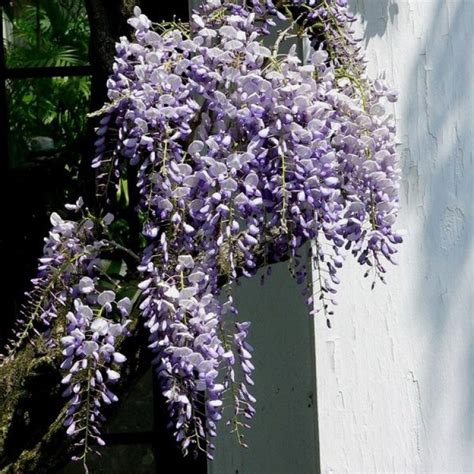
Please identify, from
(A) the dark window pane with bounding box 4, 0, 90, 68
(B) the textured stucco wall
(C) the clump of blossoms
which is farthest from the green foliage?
(C) the clump of blossoms

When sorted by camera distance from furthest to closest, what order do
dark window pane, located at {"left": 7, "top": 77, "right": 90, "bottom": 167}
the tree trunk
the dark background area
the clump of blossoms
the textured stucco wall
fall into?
dark window pane, located at {"left": 7, "top": 77, "right": 90, "bottom": 167}, the dark background area, the textured stucco wall, the tree trunk, the clump of blossoms

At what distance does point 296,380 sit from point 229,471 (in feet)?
0.93

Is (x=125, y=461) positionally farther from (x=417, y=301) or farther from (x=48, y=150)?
(x=417, y=301)

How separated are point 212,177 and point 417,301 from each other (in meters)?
0.94

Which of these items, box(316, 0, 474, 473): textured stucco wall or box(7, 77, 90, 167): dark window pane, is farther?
box(7, 77, 90, 167): dark window pane

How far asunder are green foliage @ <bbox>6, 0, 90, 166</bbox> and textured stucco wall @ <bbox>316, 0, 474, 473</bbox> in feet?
4.04

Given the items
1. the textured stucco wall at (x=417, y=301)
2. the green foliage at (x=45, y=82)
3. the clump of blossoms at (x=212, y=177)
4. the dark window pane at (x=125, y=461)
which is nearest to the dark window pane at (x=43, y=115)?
the green foliage at (x=45, y=82)

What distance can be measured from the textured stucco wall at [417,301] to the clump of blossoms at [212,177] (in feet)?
2.06

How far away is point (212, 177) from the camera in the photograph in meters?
1.79

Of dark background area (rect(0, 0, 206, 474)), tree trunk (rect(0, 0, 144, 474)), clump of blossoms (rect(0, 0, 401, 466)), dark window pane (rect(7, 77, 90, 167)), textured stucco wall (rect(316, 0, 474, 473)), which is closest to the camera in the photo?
clump of blossoms (rect(0, 0, 401, 466))

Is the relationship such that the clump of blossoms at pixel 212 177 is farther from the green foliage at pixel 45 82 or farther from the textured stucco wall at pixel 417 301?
the green foliage at pixel 45 82

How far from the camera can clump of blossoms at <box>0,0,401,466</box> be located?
1798mm

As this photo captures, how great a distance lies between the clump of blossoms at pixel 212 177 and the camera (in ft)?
5.90

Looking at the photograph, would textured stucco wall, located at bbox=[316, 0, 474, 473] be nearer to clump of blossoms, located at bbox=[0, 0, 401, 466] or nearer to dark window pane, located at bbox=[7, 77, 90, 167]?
clump of blossoms, located at bbox=[0, 0, 401, 466]
